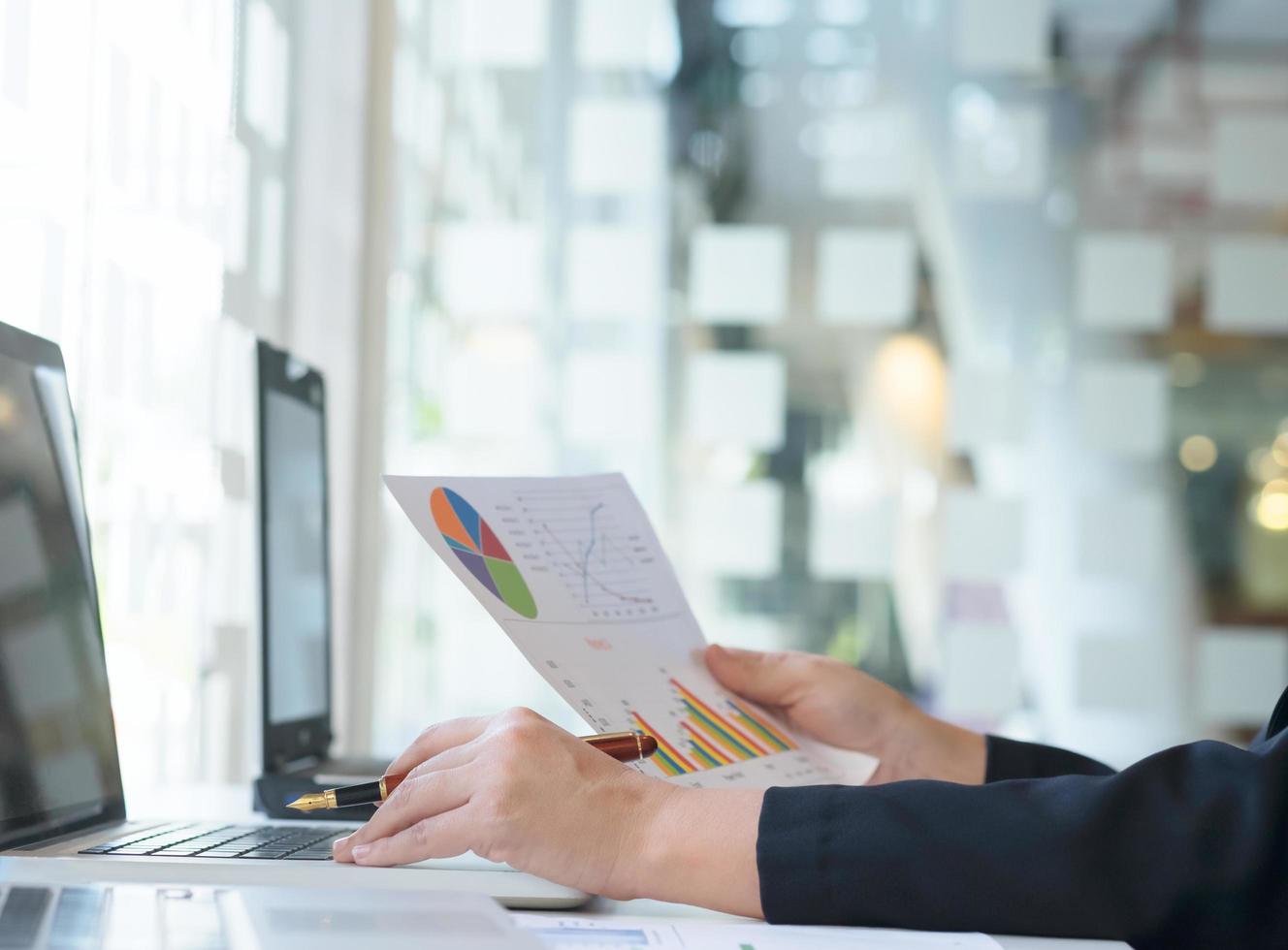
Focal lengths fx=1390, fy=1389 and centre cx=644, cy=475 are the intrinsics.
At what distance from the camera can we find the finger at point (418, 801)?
80cm

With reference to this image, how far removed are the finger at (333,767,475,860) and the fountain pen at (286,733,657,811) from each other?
2cm

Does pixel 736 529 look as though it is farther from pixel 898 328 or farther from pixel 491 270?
pixel 491 270

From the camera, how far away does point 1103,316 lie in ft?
9.02

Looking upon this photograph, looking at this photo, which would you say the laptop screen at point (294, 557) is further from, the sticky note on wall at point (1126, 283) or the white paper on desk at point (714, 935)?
the sticky note on wall at point (1126, 283)

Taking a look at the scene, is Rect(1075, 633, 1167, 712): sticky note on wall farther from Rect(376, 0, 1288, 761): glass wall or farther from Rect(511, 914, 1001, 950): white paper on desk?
Rect(511, 914, 1001, 950): white paper on desk

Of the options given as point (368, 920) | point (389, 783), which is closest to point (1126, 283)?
point (389, 783)

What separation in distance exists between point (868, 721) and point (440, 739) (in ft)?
1.56

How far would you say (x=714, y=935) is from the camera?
73cm

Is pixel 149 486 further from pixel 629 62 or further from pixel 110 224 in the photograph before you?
pixel 629 62

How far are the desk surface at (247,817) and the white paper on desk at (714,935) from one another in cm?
2

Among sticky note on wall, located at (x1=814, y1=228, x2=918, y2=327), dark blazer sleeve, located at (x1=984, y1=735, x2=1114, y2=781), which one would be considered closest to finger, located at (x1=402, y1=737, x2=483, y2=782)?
dark blazer sleeve, located at (x1=984, y1=735, x2=1114, y2=781)

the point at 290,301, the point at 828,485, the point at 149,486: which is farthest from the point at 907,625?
the point at 149,486

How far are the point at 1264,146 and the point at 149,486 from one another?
→ 2.24 meters

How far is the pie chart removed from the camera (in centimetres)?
91
